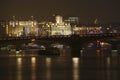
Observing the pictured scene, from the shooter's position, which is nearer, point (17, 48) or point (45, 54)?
point (45, 54)

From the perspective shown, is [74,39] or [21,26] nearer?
[74,39]

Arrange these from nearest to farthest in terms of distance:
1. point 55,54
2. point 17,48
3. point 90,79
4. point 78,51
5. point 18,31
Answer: point 90,79 → point 78,51 → point 55,54 → point 17,48 → point 18,31

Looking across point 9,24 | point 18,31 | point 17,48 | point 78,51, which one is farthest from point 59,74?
point 9,24

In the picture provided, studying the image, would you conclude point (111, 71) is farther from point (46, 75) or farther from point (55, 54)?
point (55, 54)

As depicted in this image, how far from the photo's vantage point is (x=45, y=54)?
4382 inches

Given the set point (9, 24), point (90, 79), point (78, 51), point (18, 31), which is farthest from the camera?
point (9, 24)

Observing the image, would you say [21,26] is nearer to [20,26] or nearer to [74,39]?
[20,26]

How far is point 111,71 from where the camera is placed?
57438mm

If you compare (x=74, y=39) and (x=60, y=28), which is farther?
(x=60, y=28)

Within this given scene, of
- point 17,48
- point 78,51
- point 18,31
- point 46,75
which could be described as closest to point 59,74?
point 46,75

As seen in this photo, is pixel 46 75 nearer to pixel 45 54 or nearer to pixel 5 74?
pixel 5 74

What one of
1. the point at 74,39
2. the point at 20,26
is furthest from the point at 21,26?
the point at 74,39

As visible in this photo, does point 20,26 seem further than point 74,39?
Yes

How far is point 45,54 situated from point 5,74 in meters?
55.6
